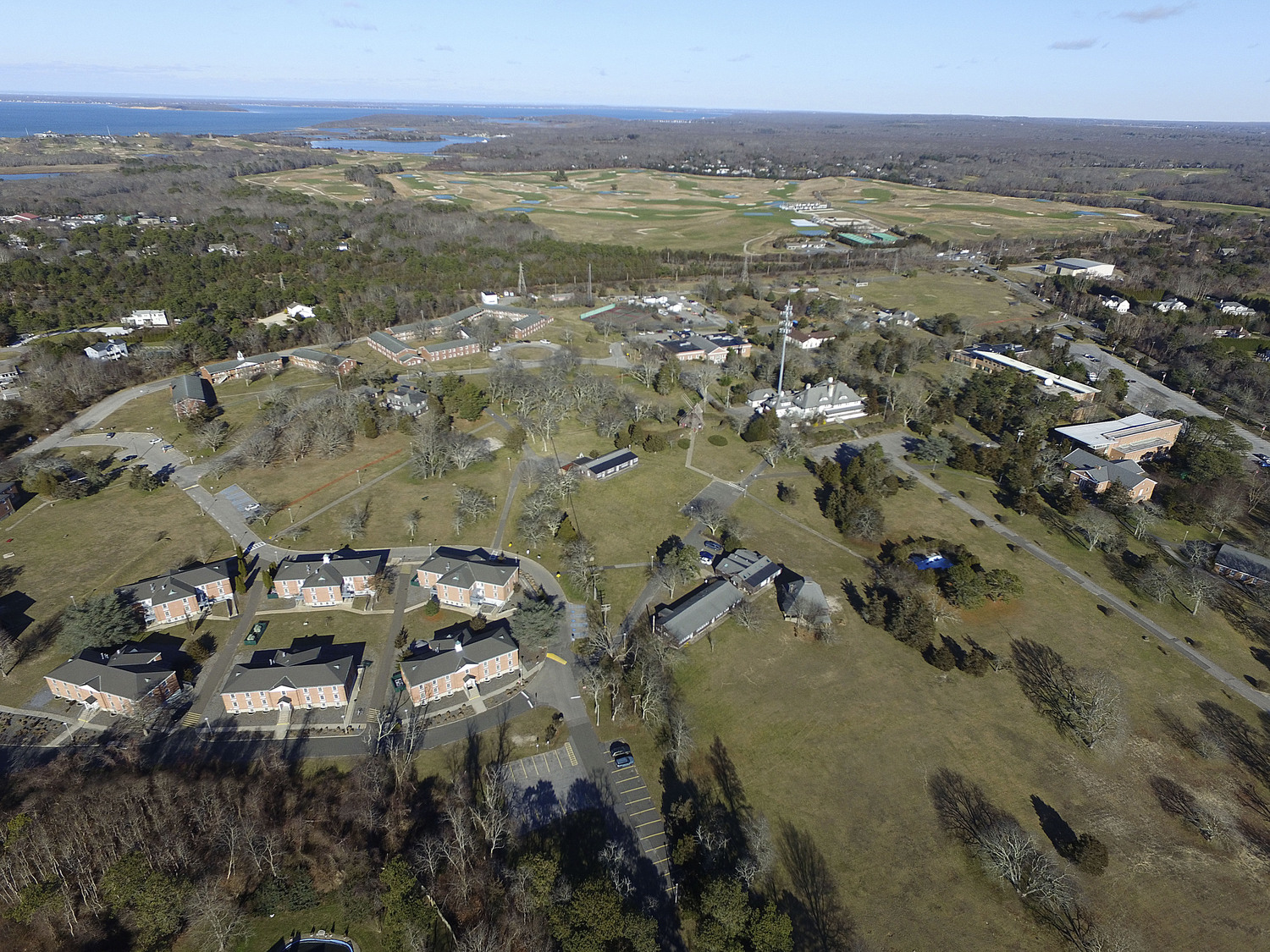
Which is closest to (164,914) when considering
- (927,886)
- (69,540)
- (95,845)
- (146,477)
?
(95,845)

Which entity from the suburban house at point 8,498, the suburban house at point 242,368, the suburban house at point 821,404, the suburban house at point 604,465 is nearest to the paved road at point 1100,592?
the suburban house at point 821,404

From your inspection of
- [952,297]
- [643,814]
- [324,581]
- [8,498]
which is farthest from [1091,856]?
[952,297]

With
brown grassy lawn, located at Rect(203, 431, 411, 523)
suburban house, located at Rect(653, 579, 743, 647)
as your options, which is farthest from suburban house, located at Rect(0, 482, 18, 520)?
suburban house, located at Rect(653, 579, 743, 647)

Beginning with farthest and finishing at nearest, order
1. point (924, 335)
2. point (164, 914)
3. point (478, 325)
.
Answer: point (924, 335) → point (478, 325) → point (164, 914)

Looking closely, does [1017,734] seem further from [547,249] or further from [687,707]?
[547,249]

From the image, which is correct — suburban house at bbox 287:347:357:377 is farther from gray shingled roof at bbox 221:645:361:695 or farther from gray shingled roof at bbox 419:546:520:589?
gray shingled roof at bbox 221:645:361:695
